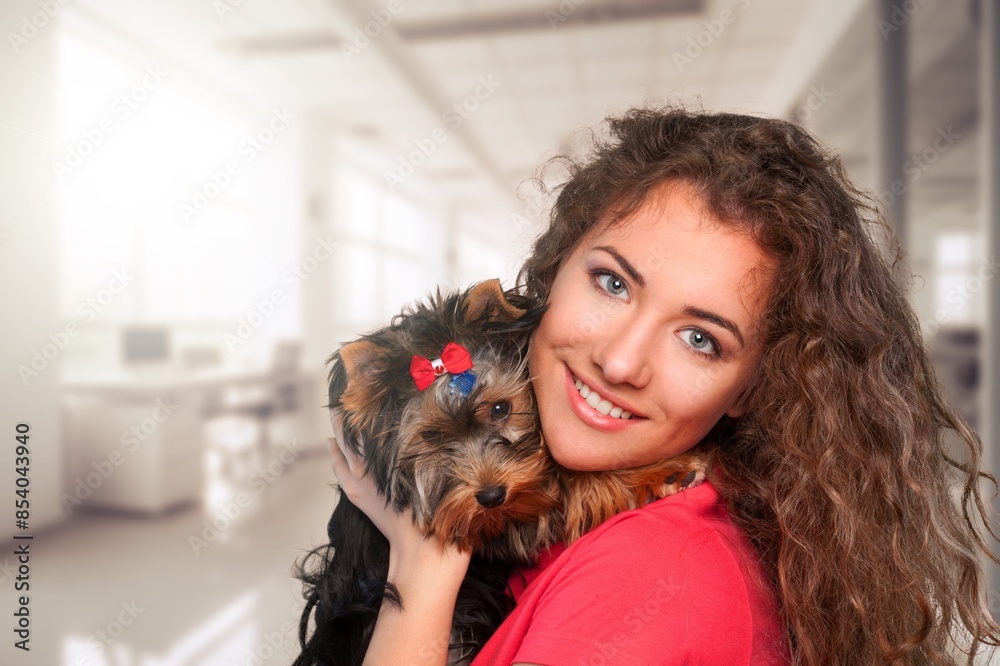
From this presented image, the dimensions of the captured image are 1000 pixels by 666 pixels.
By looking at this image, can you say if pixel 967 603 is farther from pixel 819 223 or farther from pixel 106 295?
pixel 106 295

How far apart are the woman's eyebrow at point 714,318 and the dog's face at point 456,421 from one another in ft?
1.33

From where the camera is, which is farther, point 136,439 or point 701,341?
point 136,439

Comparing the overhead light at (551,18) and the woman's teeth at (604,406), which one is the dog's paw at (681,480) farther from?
the overhead light at (551,18)

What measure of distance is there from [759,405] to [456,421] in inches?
24.8

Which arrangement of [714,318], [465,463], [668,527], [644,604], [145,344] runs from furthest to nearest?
[145,344] → [465,463] → [714,318] → [668,527] → [644,604]

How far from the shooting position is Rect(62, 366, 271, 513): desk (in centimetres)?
454

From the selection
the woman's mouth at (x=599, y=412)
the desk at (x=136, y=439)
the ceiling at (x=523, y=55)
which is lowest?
the desk at (x=136, y=439)

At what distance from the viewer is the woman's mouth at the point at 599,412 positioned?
125 centimetres

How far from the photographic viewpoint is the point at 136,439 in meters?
4.61

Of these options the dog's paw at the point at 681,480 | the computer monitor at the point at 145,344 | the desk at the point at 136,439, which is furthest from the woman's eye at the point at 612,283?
the computer monitor at the point at 145,344

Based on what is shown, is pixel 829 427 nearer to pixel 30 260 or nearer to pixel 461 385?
pixel 461 385

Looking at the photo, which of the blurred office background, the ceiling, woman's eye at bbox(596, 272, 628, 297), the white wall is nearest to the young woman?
woman's eye at bbox(596, 272, 628, 297)

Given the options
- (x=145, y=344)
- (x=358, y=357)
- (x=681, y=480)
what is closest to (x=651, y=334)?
(x=681, y=480)

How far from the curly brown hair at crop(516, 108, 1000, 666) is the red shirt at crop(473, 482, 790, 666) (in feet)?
0.46
